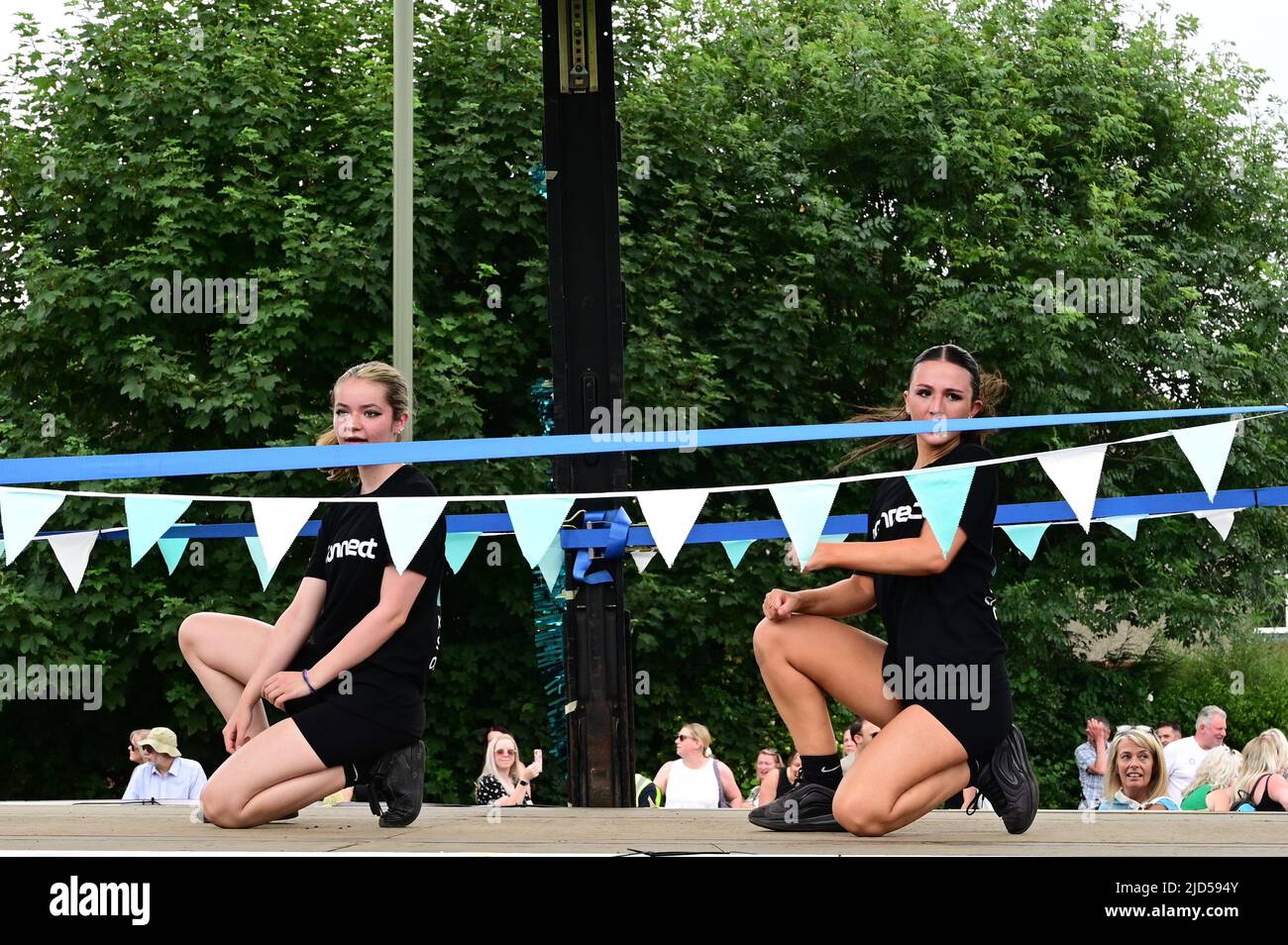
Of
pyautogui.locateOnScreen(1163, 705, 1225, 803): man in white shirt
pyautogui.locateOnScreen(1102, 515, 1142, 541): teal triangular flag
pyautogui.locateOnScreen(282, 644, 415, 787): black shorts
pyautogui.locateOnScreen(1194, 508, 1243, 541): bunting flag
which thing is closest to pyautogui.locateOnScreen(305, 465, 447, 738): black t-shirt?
pyautogui.locateOnScreen(282, 644, 415, 787): black shorts

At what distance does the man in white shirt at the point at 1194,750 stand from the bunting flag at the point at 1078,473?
4886 mm

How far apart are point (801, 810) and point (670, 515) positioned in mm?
878

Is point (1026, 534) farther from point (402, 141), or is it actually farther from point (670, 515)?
point (402, 141)

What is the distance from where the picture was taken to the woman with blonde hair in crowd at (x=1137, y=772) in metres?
6.49

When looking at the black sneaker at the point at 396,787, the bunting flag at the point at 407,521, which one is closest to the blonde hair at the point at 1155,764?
the black sneaker at the point at 396,787

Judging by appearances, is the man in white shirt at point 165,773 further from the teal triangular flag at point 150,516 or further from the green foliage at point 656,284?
the teal triangular flag at point 150,516

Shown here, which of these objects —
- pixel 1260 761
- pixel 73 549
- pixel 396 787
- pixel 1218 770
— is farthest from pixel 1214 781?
pixel 73 549

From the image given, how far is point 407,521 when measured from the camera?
411cm
